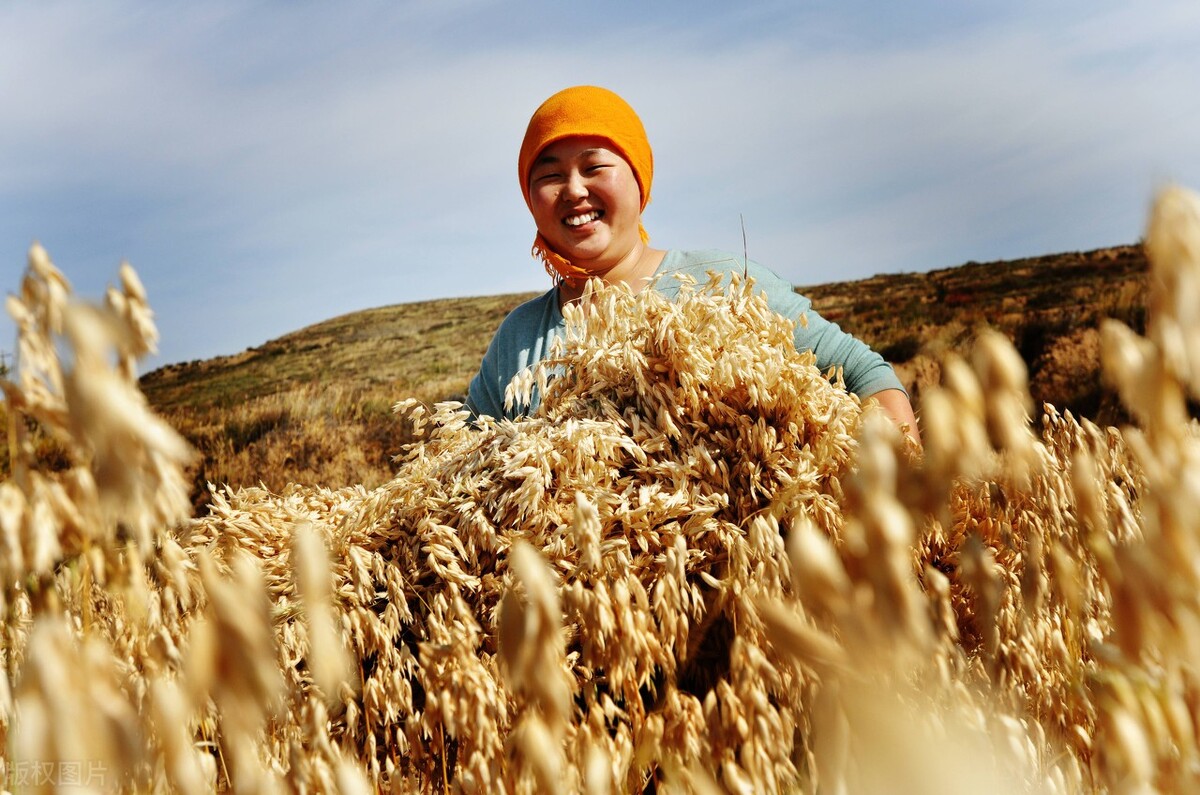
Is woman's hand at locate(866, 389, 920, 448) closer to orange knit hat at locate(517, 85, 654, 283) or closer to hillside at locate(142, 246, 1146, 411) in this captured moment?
orange knit hat at locate(517, 85, 654, 283)

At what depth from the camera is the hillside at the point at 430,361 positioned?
9.37 meters

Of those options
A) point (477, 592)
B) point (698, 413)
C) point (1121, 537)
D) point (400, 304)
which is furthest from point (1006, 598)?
point (400, 304)

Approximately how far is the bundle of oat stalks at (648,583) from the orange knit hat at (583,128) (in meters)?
1.58

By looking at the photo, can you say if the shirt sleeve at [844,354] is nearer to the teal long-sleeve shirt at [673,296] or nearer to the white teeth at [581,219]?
the teal long-sleeve shirt at [673,296]

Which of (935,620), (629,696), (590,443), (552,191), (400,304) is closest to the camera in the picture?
(935,620)

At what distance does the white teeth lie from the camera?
380cm

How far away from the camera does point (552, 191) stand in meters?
3.79

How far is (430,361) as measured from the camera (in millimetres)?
19312

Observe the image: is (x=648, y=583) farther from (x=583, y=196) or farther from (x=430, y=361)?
(x=430, y=361)

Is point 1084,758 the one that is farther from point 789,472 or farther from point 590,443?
point 590,443

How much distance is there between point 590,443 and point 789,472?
53 centimetres

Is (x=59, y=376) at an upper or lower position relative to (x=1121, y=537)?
upper

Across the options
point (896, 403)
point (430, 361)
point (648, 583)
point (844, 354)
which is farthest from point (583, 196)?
point (430, 361)

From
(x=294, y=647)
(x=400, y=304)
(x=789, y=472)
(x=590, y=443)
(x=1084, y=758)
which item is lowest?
(x=1084, y=758)
